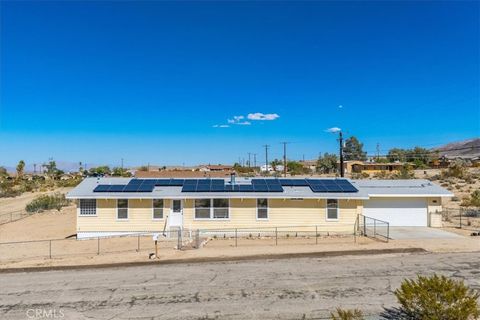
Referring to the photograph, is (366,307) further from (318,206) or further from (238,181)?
(238,181)

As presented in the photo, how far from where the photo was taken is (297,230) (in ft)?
78.7

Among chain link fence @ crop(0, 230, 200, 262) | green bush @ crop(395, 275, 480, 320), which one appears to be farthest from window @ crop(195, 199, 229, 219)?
green bush @ crop(395, 275, 480, 320)

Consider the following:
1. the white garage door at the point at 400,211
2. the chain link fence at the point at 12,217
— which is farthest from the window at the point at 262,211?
the chain link fence at the point at 12,217

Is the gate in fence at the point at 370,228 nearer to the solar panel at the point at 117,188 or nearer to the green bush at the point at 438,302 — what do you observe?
the green bush at the point at 438,302

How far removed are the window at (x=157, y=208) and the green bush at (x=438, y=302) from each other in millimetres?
17001

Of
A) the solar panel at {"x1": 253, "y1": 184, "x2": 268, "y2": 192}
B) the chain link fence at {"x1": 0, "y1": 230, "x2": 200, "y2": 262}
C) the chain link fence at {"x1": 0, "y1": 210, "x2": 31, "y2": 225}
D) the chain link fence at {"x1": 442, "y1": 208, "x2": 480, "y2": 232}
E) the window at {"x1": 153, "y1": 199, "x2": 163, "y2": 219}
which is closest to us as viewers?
the chain link fence at {"x1": 0, "y1": 230, "x2": 200, "y2": 262}

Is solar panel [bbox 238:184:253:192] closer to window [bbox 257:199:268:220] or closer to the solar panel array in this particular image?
the solar panel array

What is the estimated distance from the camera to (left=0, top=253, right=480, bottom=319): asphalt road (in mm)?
11172

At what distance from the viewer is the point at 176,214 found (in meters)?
23.9

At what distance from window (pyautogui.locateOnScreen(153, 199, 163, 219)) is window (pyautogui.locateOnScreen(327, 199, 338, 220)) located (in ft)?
33.5

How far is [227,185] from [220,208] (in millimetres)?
2159

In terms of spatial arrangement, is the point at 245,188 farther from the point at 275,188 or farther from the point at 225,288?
the point at 225,288

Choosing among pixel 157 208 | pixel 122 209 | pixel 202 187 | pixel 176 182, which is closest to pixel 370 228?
pixel 202 187

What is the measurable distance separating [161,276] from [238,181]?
13046 millimetres
